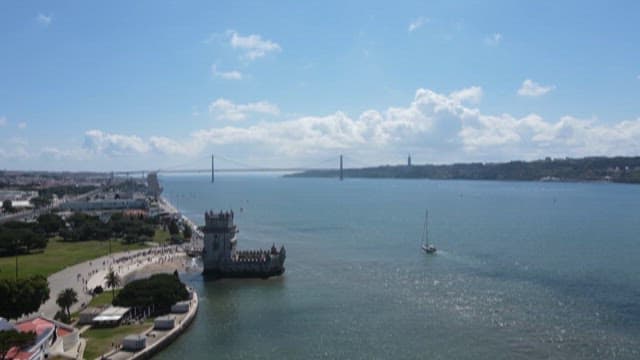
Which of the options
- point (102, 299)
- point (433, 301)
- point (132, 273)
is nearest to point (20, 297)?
point (102, 299)

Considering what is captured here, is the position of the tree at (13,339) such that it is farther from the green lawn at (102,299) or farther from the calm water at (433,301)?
the green lawn at (102,299)

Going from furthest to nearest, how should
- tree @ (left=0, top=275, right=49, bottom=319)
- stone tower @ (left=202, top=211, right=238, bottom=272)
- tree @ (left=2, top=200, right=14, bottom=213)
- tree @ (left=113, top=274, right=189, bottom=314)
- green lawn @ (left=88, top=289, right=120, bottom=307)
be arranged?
1. tree @ (left=2, top=200, right=14, bottom=213)
2. stone tower @ (left=202, top=211, right=238, bottom=272)
3. green lawn @ (left=88, top=289, right=120, bottom=307)
4. tree @ (left=113, top=274, right=189, bottom=314)
5. tree @ (left=0, top=275, right=49, bottom=319)

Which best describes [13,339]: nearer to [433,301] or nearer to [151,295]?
[151,295]

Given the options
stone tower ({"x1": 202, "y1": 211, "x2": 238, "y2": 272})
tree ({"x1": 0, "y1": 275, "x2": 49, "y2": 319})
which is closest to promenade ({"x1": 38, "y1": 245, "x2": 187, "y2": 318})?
tree ({"x1": 0, "y1": 275, "x2": 49, "y2": 319})

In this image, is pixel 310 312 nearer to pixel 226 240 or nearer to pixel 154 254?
pixel 226 240

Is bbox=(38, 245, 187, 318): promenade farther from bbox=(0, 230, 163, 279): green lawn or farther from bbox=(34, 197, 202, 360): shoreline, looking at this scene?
bbox=(0, 230, 163, 279): green lawn
